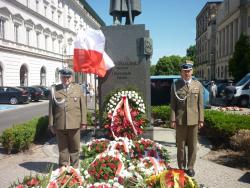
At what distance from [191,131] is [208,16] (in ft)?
306

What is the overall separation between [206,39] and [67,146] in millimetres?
92953

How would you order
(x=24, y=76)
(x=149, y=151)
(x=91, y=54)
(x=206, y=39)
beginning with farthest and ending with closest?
(x=206, y=39) → (x=24, y=76) → (x=91, y=54) → (x=149, y=151)

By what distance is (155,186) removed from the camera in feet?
13.2

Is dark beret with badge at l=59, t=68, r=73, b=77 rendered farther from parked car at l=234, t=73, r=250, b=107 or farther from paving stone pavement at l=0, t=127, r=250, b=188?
parked car at l=234, t=73, r=250, b=107

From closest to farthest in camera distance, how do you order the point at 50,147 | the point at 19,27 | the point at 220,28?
1. the point at 50,147
2. the point at 19,27
3. the point at 220,28

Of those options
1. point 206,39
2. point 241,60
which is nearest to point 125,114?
point 241,60

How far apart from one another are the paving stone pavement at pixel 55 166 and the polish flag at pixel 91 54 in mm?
1974

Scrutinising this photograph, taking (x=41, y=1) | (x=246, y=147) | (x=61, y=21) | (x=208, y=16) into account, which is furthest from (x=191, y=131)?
(x=208, y=16)

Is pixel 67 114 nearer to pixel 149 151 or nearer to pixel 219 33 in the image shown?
pixel 149 151

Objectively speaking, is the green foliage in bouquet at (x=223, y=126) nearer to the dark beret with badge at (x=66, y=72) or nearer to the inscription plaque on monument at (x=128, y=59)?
the inscription plaque on monument at (x=128, y=59)

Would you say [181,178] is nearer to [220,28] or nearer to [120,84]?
[120,84]

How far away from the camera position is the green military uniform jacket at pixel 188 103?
20.4 feet

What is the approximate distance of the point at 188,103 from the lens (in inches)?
246

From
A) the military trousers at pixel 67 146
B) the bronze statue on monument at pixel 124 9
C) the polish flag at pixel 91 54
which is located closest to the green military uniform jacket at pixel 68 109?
the military trousers at pixel 67 146
